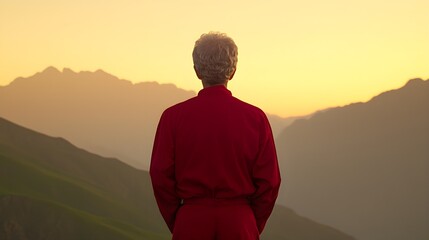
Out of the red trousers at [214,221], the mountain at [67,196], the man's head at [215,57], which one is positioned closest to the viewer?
the red trousers at [214,221]

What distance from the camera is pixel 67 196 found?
14362 centimetres

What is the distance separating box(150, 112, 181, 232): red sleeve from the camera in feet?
18.1

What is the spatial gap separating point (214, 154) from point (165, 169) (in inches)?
18.9

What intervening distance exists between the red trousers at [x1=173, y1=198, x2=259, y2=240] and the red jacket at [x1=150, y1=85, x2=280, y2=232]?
0.29 feet

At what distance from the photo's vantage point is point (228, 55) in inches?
216

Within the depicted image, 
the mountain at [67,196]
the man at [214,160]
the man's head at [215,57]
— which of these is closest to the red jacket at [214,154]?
the man at [214,160]

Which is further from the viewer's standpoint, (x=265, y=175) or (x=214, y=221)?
(x=265, y=175)

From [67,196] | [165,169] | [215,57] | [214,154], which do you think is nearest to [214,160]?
[214,154]

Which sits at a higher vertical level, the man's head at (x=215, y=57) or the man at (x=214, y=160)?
the man's head at (x=215, y=57)

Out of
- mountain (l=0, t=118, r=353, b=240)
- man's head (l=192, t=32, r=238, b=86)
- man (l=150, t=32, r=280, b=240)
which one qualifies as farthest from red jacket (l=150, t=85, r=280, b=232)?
mountain (l=0, t=118, r=353, b=240)

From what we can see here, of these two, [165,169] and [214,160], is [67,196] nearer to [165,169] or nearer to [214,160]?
[165,169]

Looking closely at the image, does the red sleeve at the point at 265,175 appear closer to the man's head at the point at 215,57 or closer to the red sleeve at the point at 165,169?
the man's head at the point at 215,57

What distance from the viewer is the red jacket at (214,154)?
5414 millimetres

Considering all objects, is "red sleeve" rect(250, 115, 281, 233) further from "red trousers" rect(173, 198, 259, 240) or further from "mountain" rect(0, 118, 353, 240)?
"mountain" rect(0, 118, 353, 240)
